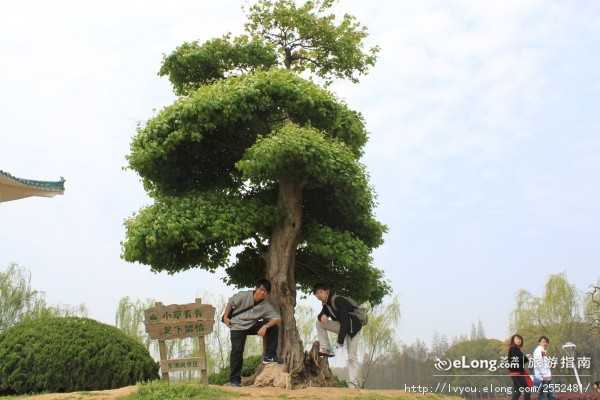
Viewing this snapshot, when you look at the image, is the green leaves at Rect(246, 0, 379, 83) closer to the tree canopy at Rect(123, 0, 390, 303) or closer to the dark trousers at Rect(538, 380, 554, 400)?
the tree canopy at Rect(123, 0, 390, 303)

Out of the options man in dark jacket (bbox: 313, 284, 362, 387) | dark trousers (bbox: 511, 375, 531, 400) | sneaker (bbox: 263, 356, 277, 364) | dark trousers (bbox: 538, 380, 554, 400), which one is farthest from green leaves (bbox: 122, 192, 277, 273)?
dark trousers (bbox: 538, 380, 554, 400)

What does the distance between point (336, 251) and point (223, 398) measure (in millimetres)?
3773

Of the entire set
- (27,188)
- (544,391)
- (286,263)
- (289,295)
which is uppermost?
(27,188)

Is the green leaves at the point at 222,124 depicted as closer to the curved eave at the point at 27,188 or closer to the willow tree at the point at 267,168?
the willow tree at the point at 267,168

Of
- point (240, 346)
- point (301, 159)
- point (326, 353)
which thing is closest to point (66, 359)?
point (240, 346)

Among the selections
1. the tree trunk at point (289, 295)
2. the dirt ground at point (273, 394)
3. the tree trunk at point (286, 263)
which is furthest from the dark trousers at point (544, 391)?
the tree trunk at point (286, 263)

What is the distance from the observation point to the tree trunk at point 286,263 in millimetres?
12156

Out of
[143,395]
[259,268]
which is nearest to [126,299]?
[259,268]

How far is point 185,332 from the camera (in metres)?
11.1

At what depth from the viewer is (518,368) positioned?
11.1 m

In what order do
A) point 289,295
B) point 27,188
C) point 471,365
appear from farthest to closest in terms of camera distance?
1. point 27,188
2. point 471,365
3. point 289,295

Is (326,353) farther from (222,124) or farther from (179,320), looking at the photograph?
(222,124)

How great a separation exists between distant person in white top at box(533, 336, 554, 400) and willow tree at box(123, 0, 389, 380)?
343cm

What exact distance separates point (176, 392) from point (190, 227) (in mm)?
2845
